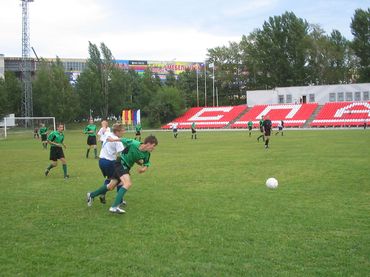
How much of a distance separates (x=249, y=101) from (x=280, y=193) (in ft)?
201

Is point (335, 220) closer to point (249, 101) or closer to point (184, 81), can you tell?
point (249, 101)

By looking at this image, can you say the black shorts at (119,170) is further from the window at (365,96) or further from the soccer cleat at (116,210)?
the window at (365,96)

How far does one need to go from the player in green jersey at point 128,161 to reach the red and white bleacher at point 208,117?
53.9 meters

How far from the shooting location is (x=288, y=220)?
24.1ft

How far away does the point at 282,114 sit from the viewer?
61.5 meters

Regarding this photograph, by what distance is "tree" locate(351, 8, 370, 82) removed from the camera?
67.7 metres

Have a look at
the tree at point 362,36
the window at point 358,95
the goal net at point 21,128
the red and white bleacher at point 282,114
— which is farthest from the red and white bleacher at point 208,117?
the goal net at point 21,128

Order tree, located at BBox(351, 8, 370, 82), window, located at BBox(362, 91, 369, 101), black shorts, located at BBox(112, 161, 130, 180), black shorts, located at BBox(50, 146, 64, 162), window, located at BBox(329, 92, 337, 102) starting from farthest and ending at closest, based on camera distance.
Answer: tree, located at BBox(351, 8, 370, 82)
window, located at BBox(329, 92, 337, 102)
window, located at BBox(362, 91, 369, 101)
black shorts, located at BBox(50, 146, 64, 162)
black shorts, located at BBox(112, 161, 130, 180)

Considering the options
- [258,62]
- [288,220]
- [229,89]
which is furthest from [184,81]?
[288,220]

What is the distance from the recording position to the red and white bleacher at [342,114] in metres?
54.4

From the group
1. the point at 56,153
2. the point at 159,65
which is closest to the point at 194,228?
the point at 56,153

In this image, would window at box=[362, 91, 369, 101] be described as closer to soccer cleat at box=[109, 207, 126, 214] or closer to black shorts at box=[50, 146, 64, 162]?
black shorts at box=[50, 146, 64, 162]

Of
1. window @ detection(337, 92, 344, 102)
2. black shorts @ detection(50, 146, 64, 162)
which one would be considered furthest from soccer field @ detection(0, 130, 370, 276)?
window @ detection(337, 92, 344, 102)

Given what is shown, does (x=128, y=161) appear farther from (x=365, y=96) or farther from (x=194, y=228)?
(x=365, y=96)
